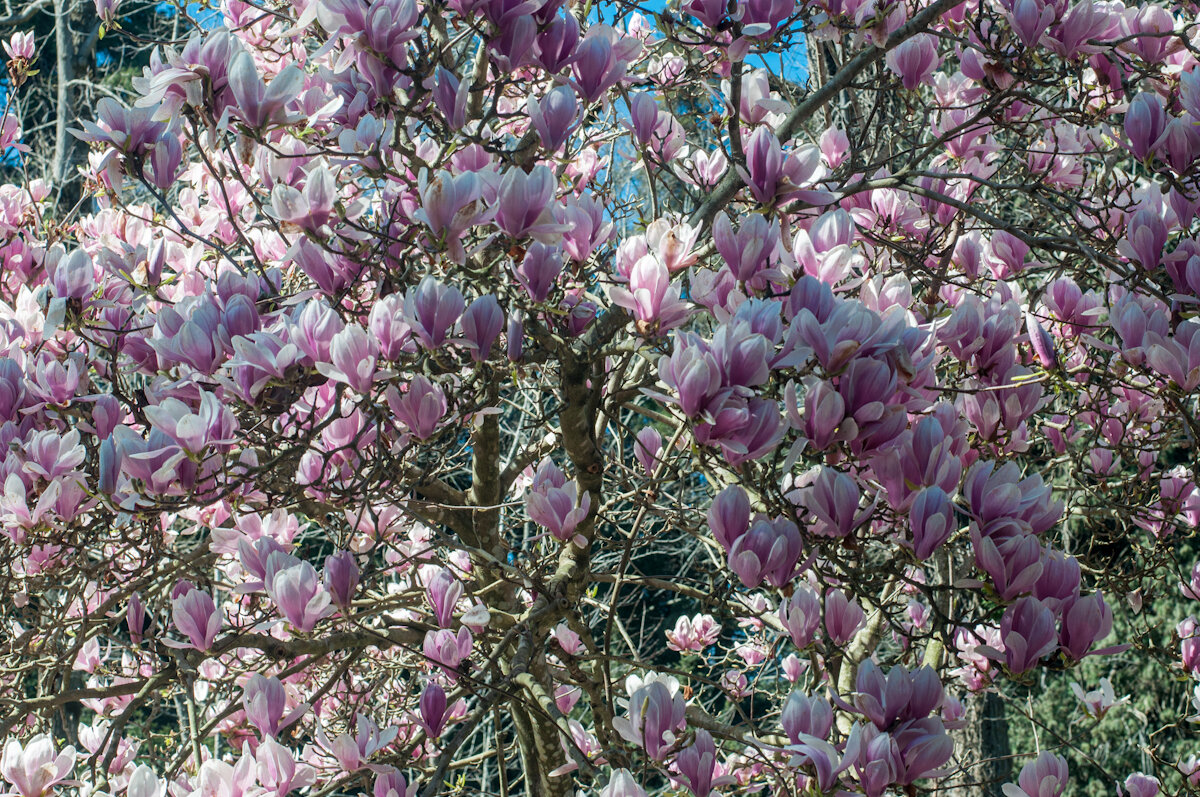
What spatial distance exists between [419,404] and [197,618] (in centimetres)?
60

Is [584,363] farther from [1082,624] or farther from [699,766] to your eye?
[1082,624]

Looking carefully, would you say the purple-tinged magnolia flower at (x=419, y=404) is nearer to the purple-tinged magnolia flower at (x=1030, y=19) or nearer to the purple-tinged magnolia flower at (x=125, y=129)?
the purple-tinged magnolia flower at (x=125, y=129)

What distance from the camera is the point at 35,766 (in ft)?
5.72

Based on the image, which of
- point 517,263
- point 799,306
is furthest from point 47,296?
point 799,306

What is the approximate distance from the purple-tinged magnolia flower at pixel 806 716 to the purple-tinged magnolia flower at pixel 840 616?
19cm

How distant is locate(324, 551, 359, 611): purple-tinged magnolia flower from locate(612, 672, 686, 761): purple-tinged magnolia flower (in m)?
0.50

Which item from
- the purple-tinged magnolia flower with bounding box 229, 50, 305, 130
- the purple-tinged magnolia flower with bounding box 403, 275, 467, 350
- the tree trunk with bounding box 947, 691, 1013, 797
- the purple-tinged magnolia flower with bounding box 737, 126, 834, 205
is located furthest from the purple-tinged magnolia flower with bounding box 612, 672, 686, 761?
the tree trunk with bounding box 947, 691, 1013, 797

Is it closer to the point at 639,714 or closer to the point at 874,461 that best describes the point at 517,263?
the point at 874,461

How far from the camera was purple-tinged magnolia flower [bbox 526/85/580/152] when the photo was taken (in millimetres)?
1592

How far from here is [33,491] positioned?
1686mm

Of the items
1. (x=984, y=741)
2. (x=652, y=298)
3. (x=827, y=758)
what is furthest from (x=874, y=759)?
(x=984, y=741)

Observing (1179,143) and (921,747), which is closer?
(921,747)

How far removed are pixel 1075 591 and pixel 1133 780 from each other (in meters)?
0.97

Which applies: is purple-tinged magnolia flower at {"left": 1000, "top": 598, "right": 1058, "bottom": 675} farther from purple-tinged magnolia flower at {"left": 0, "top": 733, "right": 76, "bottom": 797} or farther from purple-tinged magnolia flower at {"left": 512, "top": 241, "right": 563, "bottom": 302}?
purple-tinged magnolia flower at {"left": 0, "top": 733, "right": 76, "bottom": 797}
